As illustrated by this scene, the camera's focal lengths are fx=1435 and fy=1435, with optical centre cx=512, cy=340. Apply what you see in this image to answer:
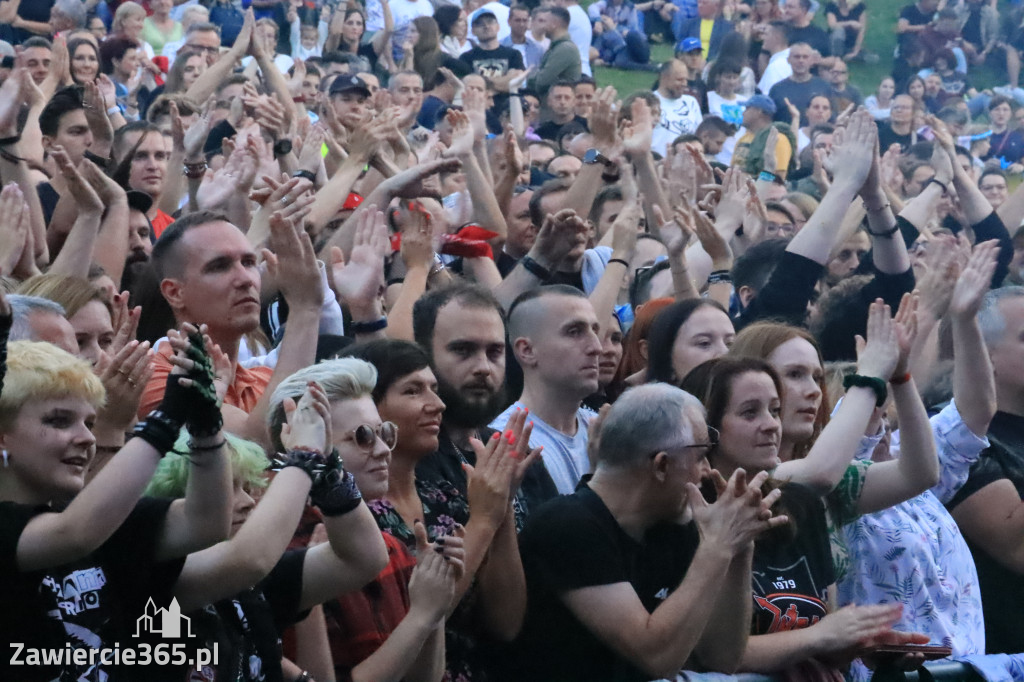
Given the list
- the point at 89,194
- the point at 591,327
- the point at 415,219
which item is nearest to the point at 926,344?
the point at 591,327

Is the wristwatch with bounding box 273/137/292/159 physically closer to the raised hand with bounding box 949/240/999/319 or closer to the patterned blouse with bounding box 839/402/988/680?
the raised hand with bounding box 949/240/999/319

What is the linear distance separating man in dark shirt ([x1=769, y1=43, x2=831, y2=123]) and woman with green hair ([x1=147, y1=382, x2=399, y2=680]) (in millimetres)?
11714

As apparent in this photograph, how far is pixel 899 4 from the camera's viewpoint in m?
21.1

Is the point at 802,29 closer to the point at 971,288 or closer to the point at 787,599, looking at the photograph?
the point at 971,288

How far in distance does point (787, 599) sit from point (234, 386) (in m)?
1.75

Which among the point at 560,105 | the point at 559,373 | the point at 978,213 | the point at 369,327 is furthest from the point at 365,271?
the point at 560,105

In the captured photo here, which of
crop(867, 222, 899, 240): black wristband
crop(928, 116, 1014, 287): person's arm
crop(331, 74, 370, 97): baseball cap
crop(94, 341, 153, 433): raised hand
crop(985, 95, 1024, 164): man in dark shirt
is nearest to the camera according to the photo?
crop(94, 341, 153, 433): raised hand

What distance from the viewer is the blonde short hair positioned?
9.78 ft

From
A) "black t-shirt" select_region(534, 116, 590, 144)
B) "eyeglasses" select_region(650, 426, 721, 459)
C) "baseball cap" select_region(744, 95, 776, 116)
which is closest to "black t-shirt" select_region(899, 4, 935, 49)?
"baseball cap" select_region(744, 95, 776, 116)

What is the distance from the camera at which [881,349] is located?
4504 millimetres

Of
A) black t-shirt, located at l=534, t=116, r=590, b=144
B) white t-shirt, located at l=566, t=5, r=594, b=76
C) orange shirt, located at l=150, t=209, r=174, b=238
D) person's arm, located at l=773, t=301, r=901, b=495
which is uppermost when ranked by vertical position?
person's arm, located at l=773, t=301, r=901, b=495

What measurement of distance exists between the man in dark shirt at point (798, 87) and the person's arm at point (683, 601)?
36.9 ft

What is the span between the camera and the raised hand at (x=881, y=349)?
4477mm

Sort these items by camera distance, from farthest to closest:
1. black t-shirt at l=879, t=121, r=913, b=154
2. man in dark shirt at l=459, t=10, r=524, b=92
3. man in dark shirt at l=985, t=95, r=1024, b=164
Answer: man in dark shirt at l=985, t=95, r=1024, b=164 → black t-shirt at l=879, t=121, r=913, b=154 → man in dark shirt at l=459, t=10, r=524, b=92
